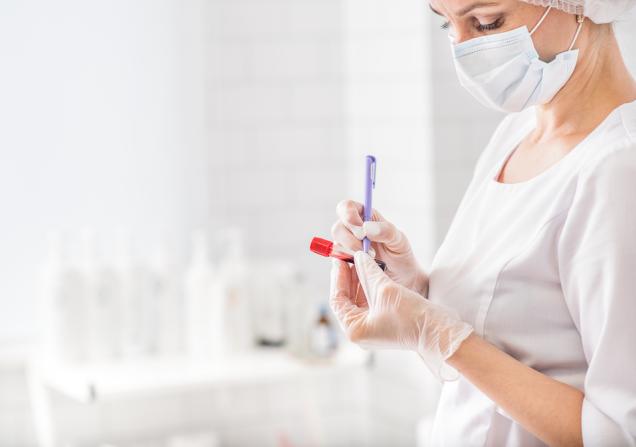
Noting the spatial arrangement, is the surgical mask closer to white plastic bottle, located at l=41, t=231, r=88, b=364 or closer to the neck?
the neck

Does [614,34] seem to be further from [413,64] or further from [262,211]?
[262,211]

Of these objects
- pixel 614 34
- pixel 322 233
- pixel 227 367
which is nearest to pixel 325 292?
pixel 322 233

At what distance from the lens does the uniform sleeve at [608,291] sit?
85 cm

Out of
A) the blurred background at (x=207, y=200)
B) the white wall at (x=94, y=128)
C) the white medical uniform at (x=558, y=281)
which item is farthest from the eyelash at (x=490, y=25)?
the white wall at (x=94, y=128)

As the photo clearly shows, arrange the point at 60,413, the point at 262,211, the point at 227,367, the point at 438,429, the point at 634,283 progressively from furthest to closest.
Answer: the point at 262,211 < the point at 60,413 < the point at 227,367 < the point at 438,429 < the point at 634,283

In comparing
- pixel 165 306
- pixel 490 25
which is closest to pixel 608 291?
pixel 490 25

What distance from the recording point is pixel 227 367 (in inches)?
82.0

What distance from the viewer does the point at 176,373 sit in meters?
2.05

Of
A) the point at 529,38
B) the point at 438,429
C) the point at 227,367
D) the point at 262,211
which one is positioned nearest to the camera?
the point at 529,38

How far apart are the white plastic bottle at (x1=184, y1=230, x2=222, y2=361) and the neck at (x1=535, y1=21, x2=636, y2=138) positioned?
1304mm

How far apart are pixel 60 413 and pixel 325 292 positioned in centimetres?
76

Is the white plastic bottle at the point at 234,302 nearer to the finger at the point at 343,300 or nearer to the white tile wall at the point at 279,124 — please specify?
the white tile wall at the point at 279,124

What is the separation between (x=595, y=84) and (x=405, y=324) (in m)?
0.33

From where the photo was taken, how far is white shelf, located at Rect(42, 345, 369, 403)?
1963mm
